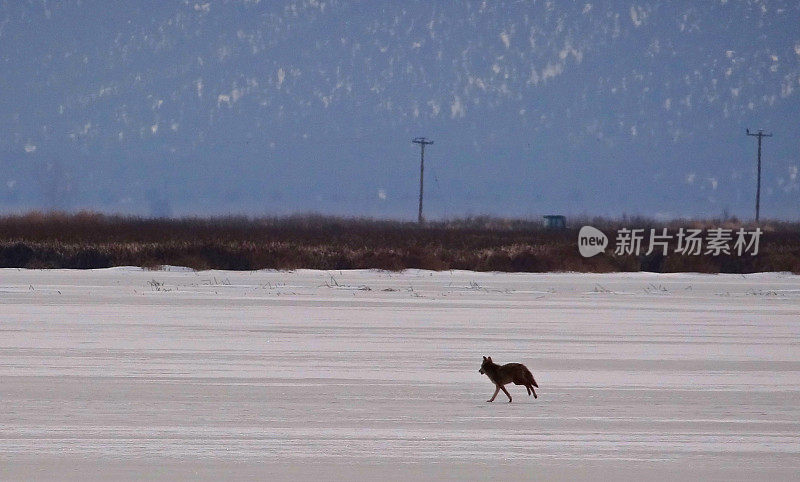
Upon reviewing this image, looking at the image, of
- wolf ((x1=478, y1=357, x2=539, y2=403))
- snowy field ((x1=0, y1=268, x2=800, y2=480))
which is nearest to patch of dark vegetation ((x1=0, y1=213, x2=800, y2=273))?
snowy field ((x1=0, y1=268, x2=800, y2=480))

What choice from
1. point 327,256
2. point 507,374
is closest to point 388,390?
point 507,374

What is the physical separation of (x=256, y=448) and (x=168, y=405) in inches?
66.7

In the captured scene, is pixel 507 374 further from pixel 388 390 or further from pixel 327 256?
pixel 327 256

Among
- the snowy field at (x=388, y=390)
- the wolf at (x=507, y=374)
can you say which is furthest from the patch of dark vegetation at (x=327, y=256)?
the wolf at (x=507, y=374)

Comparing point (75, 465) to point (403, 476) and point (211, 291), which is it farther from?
point (211, 291)

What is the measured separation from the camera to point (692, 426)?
8188 millimetres

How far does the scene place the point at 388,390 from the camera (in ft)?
31.8

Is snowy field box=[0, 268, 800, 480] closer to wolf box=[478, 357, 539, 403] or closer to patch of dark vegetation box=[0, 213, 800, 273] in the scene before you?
wolf box=[478, 357, 539, 403]

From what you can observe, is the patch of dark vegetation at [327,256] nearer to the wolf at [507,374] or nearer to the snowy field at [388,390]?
the snowy field at [388,390]

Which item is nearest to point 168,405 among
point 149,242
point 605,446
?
point 605,446

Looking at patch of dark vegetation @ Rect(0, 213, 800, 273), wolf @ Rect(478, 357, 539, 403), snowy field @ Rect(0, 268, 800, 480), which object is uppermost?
patch of dark vegetation @ Rect(0, 213, 800, 273)

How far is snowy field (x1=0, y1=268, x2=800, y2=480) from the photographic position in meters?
7.05

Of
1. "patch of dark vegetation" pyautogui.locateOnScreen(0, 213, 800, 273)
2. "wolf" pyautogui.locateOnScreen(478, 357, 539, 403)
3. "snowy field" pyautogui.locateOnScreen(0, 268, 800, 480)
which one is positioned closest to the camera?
"snowy field" pyautogui.locateOnScreen(0, 268, 800, 480)

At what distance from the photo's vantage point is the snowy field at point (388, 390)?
278 inches
